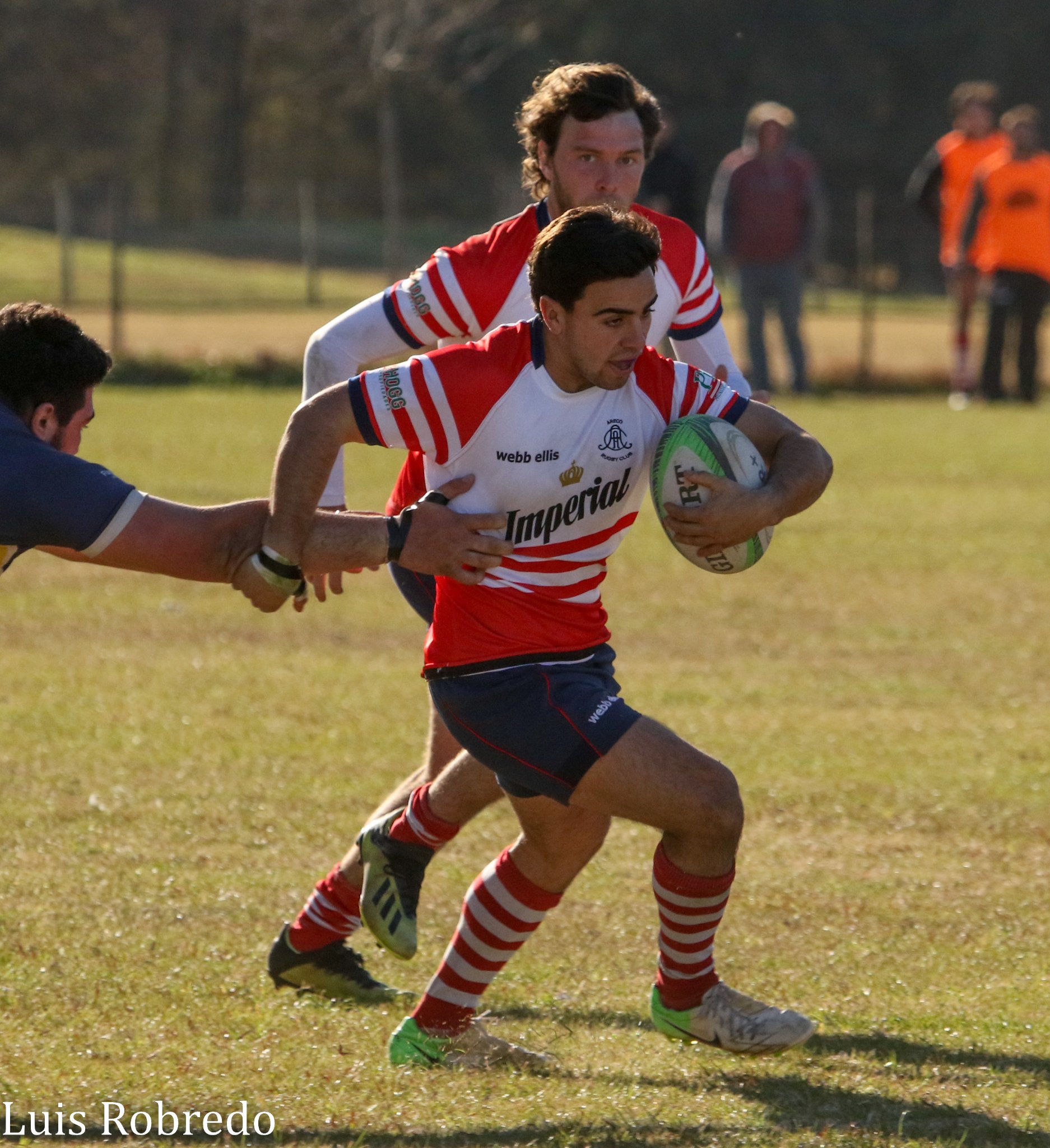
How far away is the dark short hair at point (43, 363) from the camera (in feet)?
14.0

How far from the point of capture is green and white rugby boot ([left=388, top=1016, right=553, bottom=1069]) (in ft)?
15.0

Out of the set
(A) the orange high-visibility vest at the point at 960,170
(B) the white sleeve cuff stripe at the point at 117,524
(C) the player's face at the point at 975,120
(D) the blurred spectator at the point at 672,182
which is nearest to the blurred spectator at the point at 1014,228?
(A) the orange high-visibility vest at the point at 960,170

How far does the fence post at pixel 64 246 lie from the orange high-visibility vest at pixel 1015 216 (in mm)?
12664

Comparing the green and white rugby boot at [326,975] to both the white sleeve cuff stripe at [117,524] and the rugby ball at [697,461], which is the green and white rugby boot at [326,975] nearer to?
the white sleeve cuff stripe at [117,524]

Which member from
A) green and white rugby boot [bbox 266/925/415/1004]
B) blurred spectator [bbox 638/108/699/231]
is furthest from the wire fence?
green and white rugby boot [bbox 266/925/415/1004]

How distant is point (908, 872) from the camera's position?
6.13 metres

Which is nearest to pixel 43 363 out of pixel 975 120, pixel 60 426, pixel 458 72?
pixel 60 426

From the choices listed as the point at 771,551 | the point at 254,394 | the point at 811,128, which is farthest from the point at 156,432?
the point at 811,128

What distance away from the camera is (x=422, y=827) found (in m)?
4.97

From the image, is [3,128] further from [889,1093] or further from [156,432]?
[889,1093]

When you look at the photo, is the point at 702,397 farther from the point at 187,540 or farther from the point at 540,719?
the point at 187,540

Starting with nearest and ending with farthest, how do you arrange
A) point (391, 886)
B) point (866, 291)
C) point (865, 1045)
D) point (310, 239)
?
point (865, 1045)
point (391, 886)
point (866, 291)
point (310, 239)

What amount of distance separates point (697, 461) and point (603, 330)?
0.36m

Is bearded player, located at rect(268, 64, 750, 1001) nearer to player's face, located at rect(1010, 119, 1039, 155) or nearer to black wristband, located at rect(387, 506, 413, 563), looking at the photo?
black wristband, located at rect(387, 506, 413, 563)
